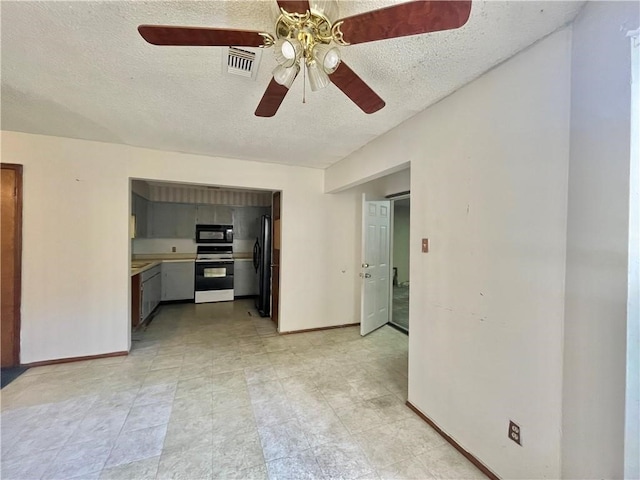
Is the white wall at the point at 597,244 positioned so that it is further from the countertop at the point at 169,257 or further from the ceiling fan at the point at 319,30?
the countertop at the point at 169,257

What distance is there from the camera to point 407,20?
973mm

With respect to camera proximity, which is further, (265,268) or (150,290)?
(265,268)

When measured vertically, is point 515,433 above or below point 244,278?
below

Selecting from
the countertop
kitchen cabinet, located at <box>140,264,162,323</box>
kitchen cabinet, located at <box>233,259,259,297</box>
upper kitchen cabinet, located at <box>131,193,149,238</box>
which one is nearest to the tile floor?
kitchen cabinet, located at <box>233,259,259,297</box>

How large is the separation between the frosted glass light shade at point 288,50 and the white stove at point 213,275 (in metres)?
5.24

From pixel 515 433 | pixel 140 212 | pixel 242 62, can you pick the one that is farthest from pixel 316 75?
pixel 140 212

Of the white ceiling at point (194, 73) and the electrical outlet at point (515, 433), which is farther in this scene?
the electrical outlet at point (515, 433)

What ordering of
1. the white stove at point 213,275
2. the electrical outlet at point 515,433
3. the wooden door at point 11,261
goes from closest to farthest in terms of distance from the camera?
1. the electrical outlet at point 515,433
2. the wooden door at point 11,261
3. the white stove at point 213,275

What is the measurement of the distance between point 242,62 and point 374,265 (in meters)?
3.14

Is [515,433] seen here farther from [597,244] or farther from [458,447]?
[597,244]

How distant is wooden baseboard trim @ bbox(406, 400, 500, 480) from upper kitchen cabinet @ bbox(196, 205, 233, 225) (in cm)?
523

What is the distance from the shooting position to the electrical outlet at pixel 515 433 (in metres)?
1.48

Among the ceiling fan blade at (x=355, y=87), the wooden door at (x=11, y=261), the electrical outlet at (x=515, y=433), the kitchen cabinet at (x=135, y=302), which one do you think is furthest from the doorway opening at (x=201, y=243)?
the electrical outlet at (x=515, y=433)

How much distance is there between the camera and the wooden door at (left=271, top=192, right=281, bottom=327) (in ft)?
14.2
